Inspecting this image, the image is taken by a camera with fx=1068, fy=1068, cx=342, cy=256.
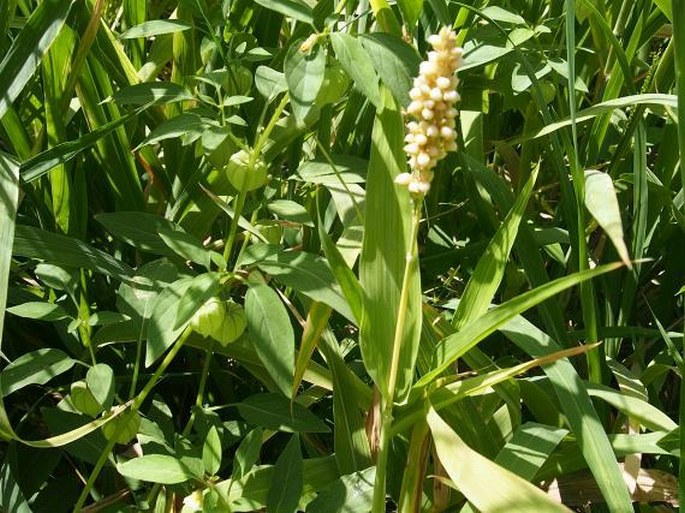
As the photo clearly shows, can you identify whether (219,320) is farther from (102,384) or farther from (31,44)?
(31,44)

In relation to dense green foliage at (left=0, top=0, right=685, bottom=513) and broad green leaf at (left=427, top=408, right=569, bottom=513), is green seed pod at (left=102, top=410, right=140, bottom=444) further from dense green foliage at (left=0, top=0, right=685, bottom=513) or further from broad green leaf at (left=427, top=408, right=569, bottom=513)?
broad green leaf at (left=427, top=408, right=569, bottom=513)

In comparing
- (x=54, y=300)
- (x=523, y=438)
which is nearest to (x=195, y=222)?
(x=54, y=300)

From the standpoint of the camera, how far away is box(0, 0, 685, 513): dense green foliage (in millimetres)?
1049

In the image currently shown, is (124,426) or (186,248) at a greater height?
(186,248)

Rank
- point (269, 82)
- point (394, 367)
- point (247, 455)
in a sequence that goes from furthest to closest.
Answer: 1. point (269, 82)
2. point (247, 455)
3. point (394, 367)

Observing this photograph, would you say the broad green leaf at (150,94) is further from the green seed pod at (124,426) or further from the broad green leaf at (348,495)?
the broad green leaf at (348,495)

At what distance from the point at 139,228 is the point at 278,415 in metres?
0.27

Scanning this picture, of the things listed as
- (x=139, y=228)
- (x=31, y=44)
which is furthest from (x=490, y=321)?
(x=31, y=44)

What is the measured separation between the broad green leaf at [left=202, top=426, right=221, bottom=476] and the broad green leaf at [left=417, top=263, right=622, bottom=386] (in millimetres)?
207

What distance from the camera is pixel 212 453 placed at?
1054 mm

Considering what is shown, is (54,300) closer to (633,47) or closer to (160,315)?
(160,315)

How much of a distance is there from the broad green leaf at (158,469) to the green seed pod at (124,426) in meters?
0.08

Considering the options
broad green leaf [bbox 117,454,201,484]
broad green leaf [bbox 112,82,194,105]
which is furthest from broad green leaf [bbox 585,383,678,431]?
broad green leaf [bbox 112,82,194,105]

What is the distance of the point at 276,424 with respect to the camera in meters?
1.15
